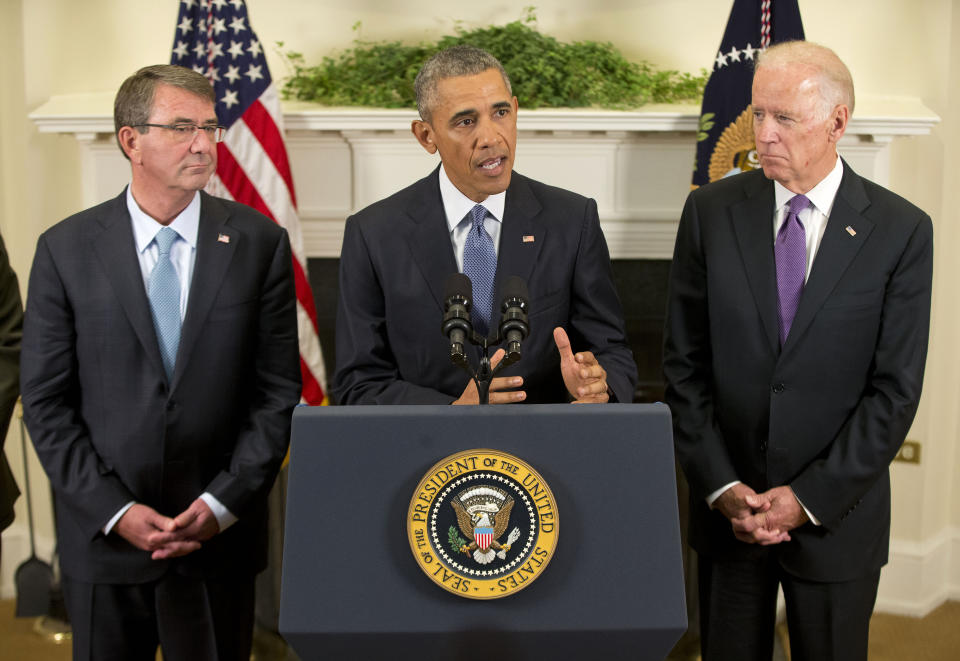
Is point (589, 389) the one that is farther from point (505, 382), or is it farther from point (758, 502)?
point (758, 502)

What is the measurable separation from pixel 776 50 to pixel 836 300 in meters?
0.57

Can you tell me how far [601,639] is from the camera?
1504mm

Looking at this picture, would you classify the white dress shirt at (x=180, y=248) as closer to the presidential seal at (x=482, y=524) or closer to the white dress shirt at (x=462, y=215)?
the white dress shirt at (x=462, y=215)

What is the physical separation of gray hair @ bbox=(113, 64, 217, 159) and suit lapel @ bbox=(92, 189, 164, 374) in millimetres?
186

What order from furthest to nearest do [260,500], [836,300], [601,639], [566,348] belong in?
[260,500] < [836,300] < [566,348] < [601,639]

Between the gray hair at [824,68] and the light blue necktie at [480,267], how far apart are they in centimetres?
72

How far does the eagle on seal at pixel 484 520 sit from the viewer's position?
4.93 feet

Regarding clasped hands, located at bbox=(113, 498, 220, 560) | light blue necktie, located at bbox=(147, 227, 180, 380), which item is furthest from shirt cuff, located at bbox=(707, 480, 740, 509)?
light blue necktie, located at bbox=(147, 227, 180, 380)

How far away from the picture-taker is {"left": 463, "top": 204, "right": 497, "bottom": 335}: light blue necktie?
2.24m

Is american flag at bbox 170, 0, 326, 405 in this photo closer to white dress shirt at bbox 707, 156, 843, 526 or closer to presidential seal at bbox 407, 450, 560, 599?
white dress shirt at bbox 707, 156, 843, 526

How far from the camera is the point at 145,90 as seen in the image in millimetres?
2283

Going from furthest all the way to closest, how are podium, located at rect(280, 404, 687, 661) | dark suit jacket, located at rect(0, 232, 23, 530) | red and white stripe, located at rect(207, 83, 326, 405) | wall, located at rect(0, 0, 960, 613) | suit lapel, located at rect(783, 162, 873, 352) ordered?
wall, located at rect(0, 0, 960, 613)
red and white stripe, located at rect(207, 83, 326, 405)
dark suit jacket, located at rect(0, 232, 23, 530)
suit lapel, located at rect(783, 162, 873, 352)
podium, located at rect(280, 404, 687, 661)

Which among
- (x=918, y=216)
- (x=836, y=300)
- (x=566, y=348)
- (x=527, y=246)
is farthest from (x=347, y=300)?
(x=918, y=216)

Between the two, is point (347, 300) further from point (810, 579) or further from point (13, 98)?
point (13, 98)
